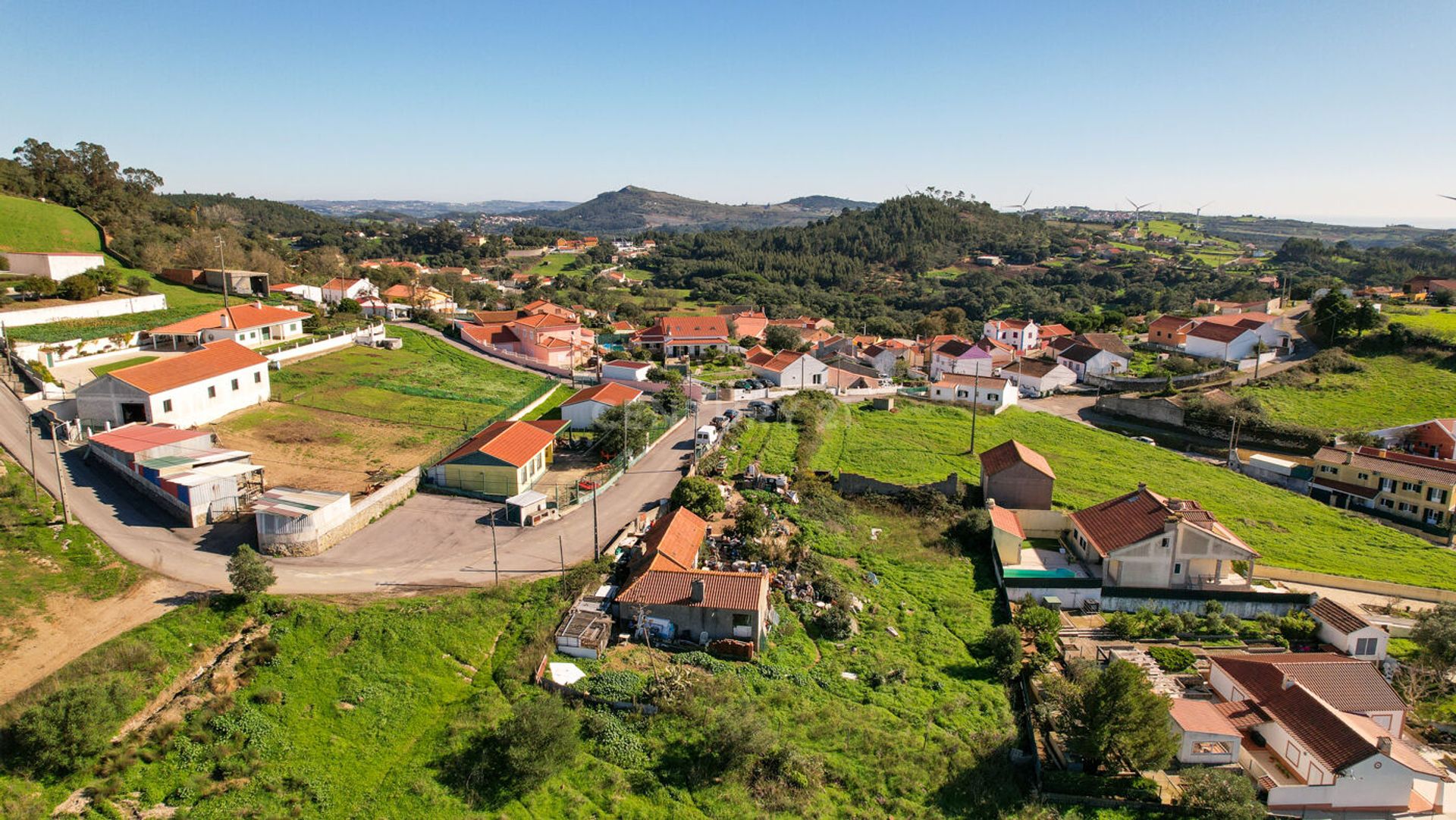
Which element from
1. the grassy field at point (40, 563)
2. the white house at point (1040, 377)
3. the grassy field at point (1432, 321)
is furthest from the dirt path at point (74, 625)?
the grassy field at point (1432, 321)

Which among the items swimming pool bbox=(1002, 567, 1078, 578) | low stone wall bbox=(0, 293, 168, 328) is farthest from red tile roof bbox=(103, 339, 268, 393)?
swimming pool bbox=(1002, 567, 1078, 578)

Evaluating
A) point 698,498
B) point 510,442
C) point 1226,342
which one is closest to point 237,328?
point 510,442

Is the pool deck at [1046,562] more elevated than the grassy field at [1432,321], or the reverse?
the grassy field at [1432,321]

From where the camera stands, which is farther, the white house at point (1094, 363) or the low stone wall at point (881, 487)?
the white house at point (1094, 363)

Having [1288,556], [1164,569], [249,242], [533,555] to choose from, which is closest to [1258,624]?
[1164,569]

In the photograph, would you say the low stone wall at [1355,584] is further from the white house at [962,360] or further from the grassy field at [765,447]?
the white house at [962,360]

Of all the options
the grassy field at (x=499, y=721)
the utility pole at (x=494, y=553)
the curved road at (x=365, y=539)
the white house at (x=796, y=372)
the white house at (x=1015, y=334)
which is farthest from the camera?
the white house at (x=1015, y=334)

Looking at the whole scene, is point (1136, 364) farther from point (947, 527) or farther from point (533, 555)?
point (533, 555)
